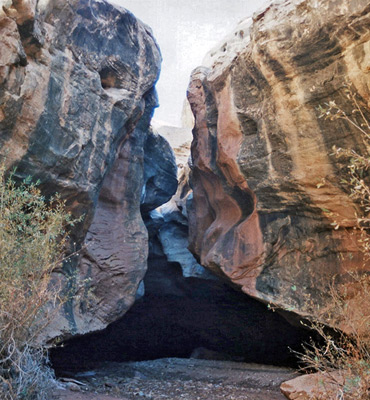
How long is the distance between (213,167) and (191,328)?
764 centimetres

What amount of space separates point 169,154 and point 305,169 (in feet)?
27.0

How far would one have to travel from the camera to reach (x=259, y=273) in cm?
1062

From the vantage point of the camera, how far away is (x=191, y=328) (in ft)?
54.0

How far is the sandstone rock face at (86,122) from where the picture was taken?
25.5 ft

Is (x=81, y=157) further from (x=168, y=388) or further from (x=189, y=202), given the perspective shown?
(x=189, y=202)

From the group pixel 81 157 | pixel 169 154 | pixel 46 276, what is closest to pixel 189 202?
pixel 169 154

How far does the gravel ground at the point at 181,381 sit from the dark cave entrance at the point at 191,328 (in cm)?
133

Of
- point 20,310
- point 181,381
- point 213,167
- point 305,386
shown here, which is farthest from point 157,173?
point 20,310

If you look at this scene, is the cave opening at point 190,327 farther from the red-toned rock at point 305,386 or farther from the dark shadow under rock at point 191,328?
the red-toned rock at point 305,386

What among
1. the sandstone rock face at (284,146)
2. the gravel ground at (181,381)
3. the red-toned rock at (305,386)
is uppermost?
the sandstone rock face at (284,146)

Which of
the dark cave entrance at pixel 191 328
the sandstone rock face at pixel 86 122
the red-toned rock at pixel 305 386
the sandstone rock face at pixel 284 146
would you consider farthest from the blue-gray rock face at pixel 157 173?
the red-toned rock at pixel 305 386

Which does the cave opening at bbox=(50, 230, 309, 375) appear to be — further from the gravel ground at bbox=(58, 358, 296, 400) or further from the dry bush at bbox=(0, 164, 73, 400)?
the dry bush at bbox=(0, 164, 73, 400)

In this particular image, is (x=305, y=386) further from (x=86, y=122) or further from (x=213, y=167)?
(x=86, y=122)

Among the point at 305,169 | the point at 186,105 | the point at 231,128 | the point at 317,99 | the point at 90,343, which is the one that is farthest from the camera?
the point at 186,105
